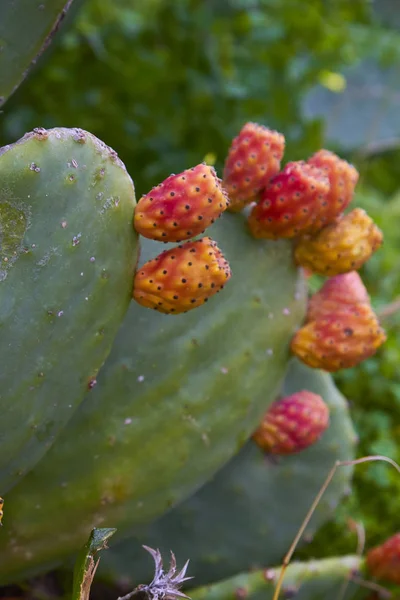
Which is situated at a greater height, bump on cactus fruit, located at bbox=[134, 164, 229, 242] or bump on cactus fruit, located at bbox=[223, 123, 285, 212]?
bump on cactus fruit, located at bbox=[134, 164, 229, 242]

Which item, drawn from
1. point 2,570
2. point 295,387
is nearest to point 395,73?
point 295,387

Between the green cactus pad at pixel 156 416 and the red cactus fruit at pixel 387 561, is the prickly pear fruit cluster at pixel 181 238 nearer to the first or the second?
the green cactus pad at pixel 156 416

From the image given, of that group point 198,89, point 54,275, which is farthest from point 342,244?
Answer: point 198,89

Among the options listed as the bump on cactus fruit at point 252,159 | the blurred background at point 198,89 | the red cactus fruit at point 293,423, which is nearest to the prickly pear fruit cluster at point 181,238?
the bump on cactus fruit at point 252,159

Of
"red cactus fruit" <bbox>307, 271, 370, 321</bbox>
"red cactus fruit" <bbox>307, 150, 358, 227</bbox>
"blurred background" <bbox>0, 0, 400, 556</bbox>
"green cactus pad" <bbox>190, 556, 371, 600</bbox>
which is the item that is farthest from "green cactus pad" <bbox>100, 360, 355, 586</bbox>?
"blurred background" <bbox>0, 0, 400, 556</bbox>

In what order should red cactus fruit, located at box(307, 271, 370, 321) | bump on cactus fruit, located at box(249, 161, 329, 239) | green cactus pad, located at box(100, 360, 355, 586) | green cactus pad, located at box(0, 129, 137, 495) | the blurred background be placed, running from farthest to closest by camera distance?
1. the blurred background
2. green cactus pad, located at box(100, 360, 355, 586)
3. red cactus fruit, located at box(307, 271, 370, 321)
4. bump on cactus fruit, located at box(249, 161, 329, 239)
5. green cactus pad, located at box(0, 129, 137, 495)

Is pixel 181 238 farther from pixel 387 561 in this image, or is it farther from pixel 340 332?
pixel 387 561

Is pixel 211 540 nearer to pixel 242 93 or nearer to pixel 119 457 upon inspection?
pixel 119 457

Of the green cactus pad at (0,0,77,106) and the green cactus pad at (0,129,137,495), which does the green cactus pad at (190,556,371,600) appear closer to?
the green cactus pad at (0,129,137,495)
